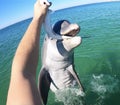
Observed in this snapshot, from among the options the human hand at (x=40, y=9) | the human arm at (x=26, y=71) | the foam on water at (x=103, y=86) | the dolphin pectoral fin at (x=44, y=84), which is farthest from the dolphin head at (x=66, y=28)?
the foam on water at (x=103, y=86)

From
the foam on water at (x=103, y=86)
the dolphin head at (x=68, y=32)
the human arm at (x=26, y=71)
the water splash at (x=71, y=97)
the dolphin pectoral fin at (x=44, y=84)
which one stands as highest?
the human arm at (x=26, y=71)

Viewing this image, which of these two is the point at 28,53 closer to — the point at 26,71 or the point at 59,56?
the point at 26,71

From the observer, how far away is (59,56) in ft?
15.1

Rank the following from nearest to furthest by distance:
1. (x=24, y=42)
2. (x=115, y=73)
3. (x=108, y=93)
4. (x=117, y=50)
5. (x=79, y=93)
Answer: (x=24, y=42), (x=79, y=93), (x=108, y=93), (x=115, y=73), (x=117, y=50)

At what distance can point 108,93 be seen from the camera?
21.5 feet

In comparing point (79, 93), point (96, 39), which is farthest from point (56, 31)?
point (96, 39)

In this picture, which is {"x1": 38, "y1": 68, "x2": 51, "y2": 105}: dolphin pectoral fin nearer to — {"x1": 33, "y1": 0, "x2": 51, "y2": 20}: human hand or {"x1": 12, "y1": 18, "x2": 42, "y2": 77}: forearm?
{"x1": 33, "y1": 0, "x2": 51, "y2": 20}: human hand

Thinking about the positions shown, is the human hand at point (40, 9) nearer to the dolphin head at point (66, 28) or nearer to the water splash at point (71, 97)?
the dolphin head at point (66, 28)

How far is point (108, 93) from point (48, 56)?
2.52 m

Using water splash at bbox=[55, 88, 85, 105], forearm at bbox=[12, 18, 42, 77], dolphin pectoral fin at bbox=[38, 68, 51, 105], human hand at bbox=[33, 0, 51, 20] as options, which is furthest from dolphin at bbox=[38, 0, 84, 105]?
forearm at bbox=[12, 18, 42, 77]

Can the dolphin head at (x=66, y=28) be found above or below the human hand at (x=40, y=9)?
below

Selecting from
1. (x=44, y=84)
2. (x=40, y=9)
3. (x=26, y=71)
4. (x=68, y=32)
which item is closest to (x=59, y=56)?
(x=68, y=32)

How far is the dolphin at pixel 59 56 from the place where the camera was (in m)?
A: 4.09

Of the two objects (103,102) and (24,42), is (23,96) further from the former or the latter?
(103,102)
